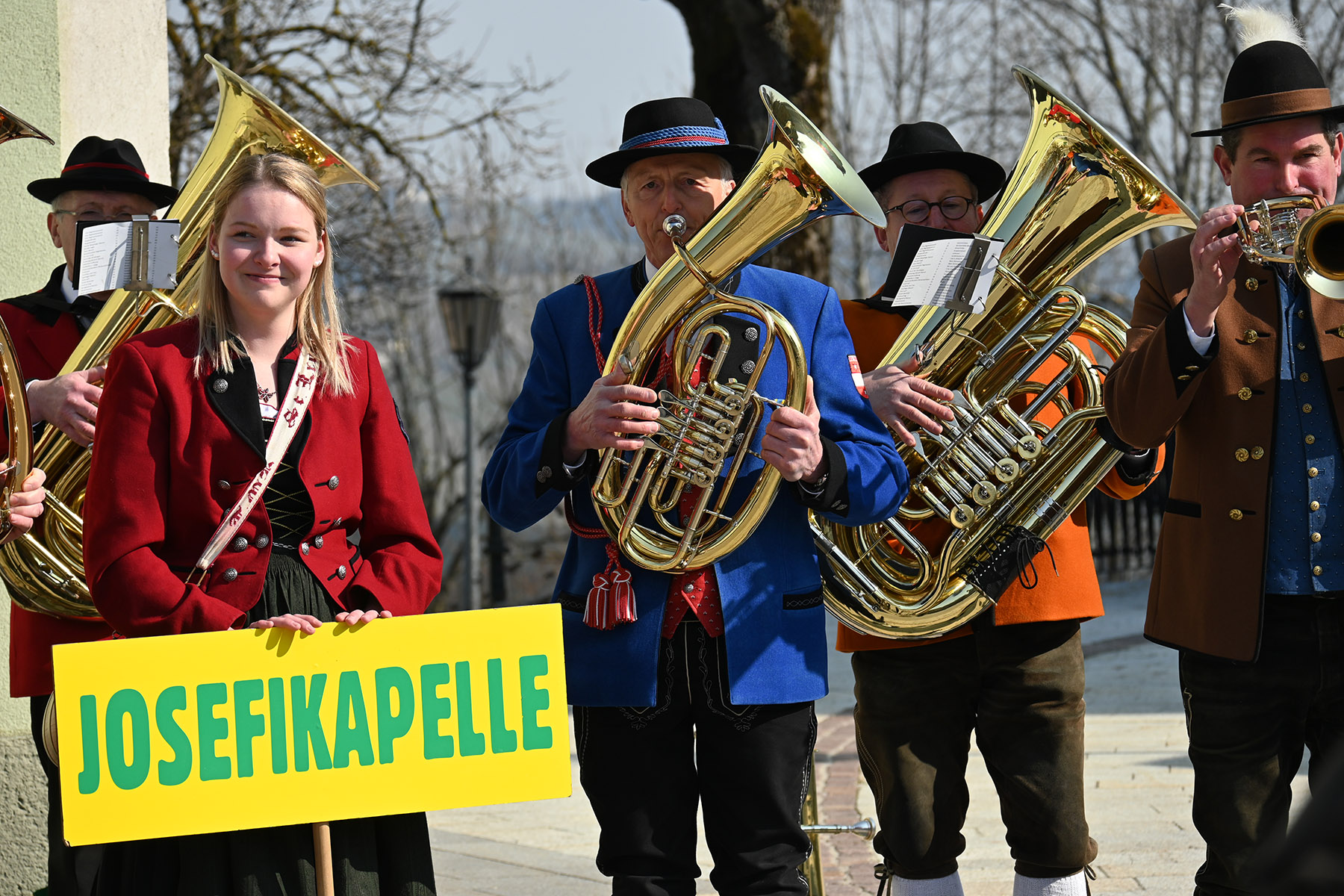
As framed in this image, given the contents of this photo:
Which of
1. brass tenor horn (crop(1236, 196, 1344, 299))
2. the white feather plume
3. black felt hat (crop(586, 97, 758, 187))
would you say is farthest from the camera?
the white feather plume

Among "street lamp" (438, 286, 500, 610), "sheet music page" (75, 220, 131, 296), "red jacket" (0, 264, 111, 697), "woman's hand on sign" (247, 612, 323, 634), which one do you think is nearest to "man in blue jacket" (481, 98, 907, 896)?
"woman's hand on sign" (247, 612, 323, 634)

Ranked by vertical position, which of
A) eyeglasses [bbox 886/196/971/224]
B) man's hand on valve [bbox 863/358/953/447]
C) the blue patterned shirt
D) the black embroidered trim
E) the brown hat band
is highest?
the brown hat band

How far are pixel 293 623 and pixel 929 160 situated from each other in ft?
7.28

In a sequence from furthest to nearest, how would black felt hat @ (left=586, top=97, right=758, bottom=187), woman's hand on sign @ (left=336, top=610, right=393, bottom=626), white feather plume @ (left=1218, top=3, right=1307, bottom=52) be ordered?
white feather plume @ (left=1218, top=3, right=1307, bottom=52), black felt hat @ (left=586, top=97, right=758, bottom=187), woman's hand on sign @ (left=336, top=610, right=393, bottom=626)

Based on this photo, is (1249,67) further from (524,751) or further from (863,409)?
(524,751)

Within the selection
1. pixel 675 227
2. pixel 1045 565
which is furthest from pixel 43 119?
pixel 1045 565

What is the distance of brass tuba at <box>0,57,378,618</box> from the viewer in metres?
3.80

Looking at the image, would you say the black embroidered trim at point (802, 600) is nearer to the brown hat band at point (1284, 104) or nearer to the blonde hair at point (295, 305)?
the blonde hair at point (295, 305)

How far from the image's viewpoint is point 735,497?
10.6 feet

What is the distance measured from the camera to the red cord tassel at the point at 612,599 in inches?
123

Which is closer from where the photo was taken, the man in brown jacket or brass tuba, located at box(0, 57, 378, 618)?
the man in brown jacket

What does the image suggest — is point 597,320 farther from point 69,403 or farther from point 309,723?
point 69,403

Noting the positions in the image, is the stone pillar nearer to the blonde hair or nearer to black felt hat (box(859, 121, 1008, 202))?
the blonde hair

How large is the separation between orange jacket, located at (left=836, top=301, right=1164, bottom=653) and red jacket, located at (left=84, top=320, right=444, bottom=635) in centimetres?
148
